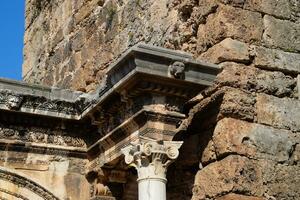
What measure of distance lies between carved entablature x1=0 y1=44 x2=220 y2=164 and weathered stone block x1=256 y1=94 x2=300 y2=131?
57cm

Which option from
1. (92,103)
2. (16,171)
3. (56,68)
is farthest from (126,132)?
(56,68)

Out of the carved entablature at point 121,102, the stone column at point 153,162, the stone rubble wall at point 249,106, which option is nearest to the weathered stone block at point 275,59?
the stone rubble wall at point 249,106

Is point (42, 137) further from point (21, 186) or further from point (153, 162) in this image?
point (153, 162)

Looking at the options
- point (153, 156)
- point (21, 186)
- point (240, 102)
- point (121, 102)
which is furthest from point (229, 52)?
point (21, 186)

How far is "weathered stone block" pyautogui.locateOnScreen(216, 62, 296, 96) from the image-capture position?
6.56 metres

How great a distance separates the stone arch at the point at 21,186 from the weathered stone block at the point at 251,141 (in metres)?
1.88

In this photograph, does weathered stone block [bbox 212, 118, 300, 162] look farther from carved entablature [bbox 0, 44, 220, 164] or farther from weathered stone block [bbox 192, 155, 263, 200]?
carved entablature [bbox 0, 44, 220, 164]

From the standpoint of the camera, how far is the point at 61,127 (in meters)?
7.42

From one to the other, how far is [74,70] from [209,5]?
349 cm

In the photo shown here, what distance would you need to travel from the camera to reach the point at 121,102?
22.0ft

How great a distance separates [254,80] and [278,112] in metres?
0.38

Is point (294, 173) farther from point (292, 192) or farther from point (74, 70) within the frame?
point (74, 70)

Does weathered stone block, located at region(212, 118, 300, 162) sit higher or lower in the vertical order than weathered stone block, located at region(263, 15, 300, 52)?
lower

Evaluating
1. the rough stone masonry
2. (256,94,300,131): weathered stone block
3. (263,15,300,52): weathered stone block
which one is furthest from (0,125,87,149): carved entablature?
(263,15,300,52): weathered stone block
